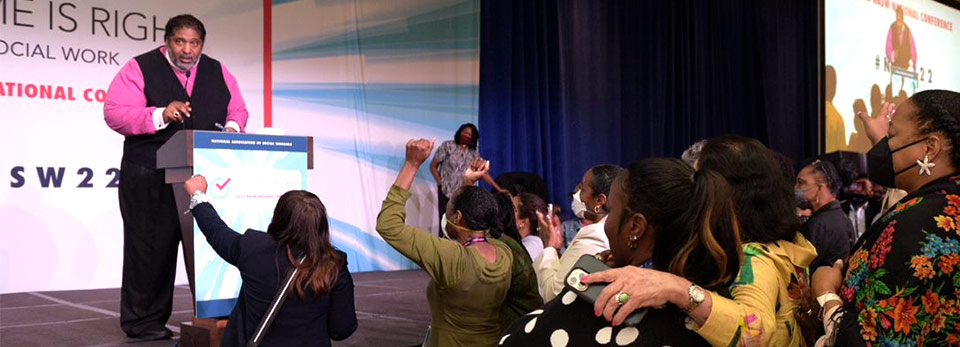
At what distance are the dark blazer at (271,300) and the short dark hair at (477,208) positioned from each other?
1.40ft

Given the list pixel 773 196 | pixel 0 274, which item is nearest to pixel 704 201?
pixel 773 196

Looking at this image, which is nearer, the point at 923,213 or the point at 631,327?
the point at 631,327

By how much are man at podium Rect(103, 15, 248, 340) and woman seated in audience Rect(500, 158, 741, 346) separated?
2.85 meters

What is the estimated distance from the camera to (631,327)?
1172 millimetres

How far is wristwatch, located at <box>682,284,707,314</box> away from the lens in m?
1.22

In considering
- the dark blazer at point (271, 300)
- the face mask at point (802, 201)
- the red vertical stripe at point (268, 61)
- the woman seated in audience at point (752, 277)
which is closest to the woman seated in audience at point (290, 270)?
the dark blazer at point (271, 300)

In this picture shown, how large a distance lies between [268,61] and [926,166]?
6102mm

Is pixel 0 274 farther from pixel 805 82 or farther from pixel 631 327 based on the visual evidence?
pixel 805 82

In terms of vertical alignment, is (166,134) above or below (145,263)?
above

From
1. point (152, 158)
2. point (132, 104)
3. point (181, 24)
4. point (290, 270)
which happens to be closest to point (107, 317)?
point (152, 158)

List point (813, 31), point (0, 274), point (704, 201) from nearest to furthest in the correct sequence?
point (704, 201) < point (0, 274) < point (813, 31)

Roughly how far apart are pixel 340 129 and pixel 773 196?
19.9 ft

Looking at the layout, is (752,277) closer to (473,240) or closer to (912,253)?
(912,253)

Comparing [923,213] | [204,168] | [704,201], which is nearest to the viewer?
[704,201]
